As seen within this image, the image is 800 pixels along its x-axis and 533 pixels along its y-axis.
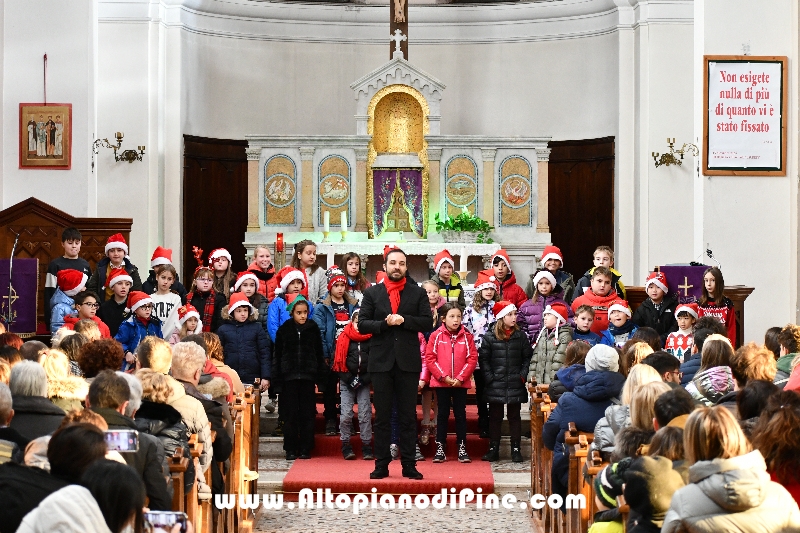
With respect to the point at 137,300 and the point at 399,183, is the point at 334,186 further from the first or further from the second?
the point at 137,300

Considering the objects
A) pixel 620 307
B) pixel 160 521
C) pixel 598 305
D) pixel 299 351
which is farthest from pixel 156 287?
pixel 160 521

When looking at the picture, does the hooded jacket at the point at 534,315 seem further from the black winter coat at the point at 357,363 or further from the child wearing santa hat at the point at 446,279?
the black winter coat at the point at 357,363

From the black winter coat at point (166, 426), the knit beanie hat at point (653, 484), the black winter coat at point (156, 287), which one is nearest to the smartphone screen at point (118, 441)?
the black winter coat at point (166, 426)

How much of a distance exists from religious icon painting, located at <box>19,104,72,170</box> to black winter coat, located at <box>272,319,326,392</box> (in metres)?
5.05

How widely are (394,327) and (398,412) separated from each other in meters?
0.64

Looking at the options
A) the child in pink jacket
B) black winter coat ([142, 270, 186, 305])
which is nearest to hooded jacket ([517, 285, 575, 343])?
the child in pink jacket

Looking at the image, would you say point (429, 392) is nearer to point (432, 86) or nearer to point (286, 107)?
point (432, 86)

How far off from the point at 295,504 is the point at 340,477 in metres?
0.46

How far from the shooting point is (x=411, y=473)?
881 cm

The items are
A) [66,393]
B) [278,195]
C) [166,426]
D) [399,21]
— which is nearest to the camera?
[66,393]

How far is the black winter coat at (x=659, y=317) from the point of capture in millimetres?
10194

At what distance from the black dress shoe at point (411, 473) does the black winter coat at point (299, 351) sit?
137cm

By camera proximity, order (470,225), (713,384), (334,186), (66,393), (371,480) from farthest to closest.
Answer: (334,186)
(470,225)
(371,480)
(713,384)
(66,393)

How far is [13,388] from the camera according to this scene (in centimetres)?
Result: 512
